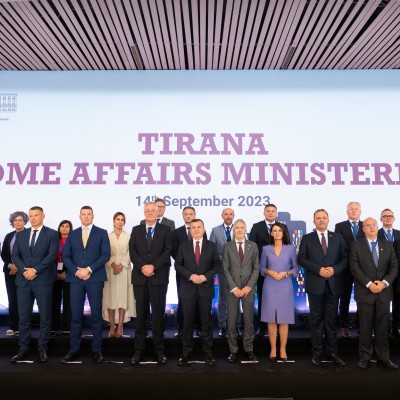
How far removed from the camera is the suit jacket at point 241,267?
4.34 metres

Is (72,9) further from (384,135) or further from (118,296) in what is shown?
(384,135)

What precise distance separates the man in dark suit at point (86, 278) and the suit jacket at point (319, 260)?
200cm

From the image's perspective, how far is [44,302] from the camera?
4301mm

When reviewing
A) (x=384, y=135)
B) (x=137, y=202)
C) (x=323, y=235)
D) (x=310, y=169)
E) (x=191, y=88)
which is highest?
(x=191, y=88)

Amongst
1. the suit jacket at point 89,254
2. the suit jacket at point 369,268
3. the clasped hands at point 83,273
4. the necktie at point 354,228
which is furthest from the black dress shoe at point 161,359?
the necktie at point 354,228

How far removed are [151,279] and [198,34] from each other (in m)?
2.95

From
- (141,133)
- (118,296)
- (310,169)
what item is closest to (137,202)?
(141,133)

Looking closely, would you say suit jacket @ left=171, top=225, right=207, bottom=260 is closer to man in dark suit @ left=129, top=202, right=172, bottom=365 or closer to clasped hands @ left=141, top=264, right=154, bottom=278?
man in dark suit @ left=129, top=202, right=172, bottom=365

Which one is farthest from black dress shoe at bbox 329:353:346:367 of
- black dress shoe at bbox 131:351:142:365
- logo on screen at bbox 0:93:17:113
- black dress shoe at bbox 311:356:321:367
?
logo on screen at bbox 0:93:17:113

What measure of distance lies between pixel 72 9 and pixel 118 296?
319 cm

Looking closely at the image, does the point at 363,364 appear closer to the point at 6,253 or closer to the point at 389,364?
the point at 389,364

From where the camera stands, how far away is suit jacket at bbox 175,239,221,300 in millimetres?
4285

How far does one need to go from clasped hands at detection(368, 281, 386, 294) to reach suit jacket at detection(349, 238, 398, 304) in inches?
2.0

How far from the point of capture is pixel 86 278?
4238 mm
